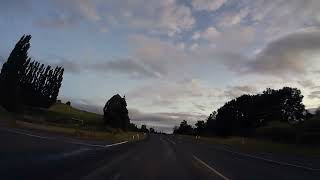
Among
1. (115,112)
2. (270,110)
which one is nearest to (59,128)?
(115,112)

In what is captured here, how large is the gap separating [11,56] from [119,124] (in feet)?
123

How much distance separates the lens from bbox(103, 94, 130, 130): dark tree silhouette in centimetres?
14075

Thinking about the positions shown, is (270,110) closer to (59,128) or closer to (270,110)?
(270,110)

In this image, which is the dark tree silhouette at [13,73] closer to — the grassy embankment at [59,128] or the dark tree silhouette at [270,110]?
the grassy embankment at [59,128]

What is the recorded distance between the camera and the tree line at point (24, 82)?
11725 cm

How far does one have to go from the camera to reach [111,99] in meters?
144

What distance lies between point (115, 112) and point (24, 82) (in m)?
26.1

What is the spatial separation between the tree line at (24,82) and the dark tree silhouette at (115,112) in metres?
18.6

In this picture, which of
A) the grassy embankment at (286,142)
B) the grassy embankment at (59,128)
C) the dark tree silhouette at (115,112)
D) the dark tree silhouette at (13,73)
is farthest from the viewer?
the dark tree silhouette at (115,112)

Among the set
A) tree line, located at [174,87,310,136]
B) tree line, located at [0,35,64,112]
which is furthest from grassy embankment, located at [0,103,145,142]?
tree line, located at [174,87,310,136]

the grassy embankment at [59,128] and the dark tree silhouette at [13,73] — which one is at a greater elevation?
the dark tree silhouette at [13,73]

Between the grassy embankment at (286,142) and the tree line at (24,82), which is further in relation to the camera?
the tree line at (24,82)

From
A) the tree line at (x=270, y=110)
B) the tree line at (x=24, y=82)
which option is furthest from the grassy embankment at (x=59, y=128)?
the tree line at (x=270, y=110)

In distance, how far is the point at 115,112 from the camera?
461ft
